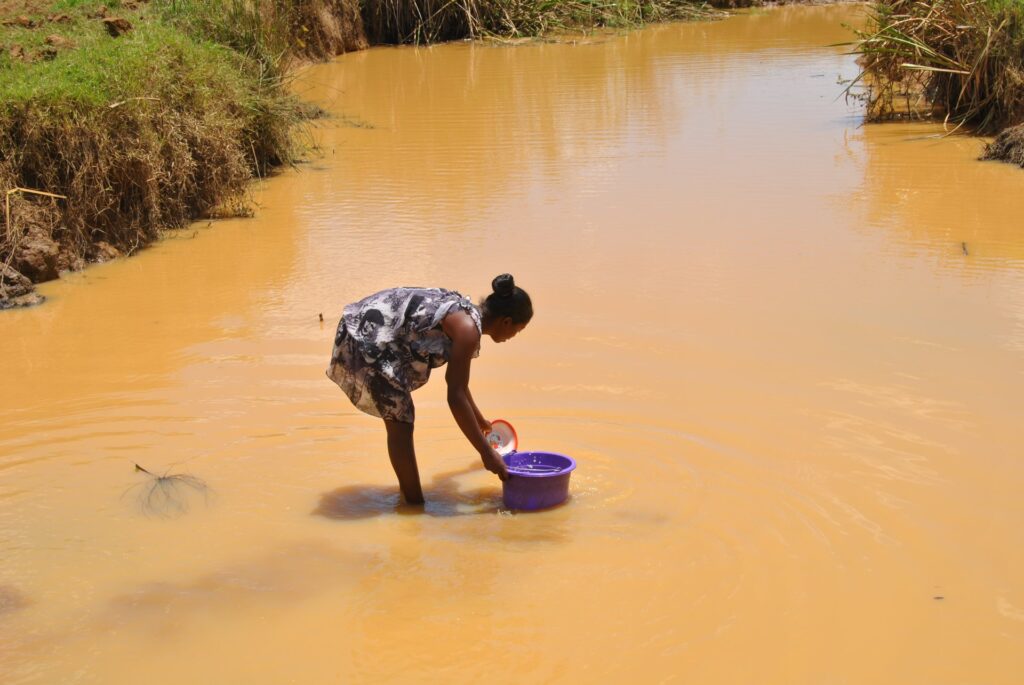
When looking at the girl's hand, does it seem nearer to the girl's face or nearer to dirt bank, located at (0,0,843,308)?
the girl's face

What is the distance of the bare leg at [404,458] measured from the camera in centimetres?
377

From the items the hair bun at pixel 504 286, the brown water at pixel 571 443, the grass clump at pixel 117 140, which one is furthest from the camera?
the grass clump at pixel 117 140

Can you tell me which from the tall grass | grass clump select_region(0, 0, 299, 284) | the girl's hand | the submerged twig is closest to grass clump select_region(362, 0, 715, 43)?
the tall grass

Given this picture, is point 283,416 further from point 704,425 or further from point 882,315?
point 882,315

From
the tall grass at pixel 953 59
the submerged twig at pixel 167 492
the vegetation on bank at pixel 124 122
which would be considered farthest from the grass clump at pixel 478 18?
the submerged twig at pixel 167 492

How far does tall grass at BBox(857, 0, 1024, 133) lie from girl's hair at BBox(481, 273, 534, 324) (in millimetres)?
7301

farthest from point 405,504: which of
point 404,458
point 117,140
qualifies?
point 117,140

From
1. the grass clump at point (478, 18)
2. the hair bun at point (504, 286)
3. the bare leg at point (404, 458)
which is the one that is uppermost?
the grass clump at point (478, 18)

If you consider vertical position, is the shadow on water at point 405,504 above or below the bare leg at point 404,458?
below

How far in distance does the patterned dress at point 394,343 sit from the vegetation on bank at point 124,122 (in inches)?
126

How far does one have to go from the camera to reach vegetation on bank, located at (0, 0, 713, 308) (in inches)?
255

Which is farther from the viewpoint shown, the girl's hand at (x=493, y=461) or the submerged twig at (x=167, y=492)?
the submerged twig at (x=167, y=492)

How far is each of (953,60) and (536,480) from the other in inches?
313

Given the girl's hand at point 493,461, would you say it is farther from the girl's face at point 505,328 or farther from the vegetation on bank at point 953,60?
the vegetation on bank at point 953,60
